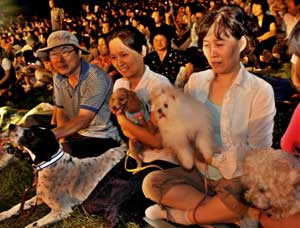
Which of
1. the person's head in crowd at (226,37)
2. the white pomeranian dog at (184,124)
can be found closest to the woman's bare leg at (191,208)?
the white pomeranian dog at (184,124)

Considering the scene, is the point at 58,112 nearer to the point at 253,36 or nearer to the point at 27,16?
the point at 27,16

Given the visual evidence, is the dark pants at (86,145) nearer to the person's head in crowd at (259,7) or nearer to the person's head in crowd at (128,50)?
the person's head in crowd at (128,50)

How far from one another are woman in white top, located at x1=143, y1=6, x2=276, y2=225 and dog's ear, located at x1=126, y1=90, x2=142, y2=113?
351mm

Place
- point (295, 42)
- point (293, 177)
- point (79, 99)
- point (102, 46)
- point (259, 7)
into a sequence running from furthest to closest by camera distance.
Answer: point (102, 46), point (79, 99), point (259, 7), point (295, 42), point (293, 177)

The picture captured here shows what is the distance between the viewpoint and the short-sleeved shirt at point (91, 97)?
3369mm

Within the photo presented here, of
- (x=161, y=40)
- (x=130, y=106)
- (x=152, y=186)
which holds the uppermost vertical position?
(x=161, y=40)

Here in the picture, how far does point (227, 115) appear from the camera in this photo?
8.07ft

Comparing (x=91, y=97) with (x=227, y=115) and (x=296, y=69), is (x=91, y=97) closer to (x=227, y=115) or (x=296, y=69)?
(x=227, y=115)

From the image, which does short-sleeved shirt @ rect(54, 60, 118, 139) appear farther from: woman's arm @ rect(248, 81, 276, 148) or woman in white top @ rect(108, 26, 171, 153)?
woman's arm @ rect(248, 81, 276, 148)

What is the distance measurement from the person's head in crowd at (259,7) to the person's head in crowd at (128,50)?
708 millimetres

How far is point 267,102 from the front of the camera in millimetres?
2391

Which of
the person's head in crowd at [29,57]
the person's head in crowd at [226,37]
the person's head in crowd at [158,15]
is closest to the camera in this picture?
the person's head in crowd at [226,37]

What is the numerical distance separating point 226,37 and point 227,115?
36 cm

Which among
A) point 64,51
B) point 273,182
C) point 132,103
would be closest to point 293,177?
point 273,182
